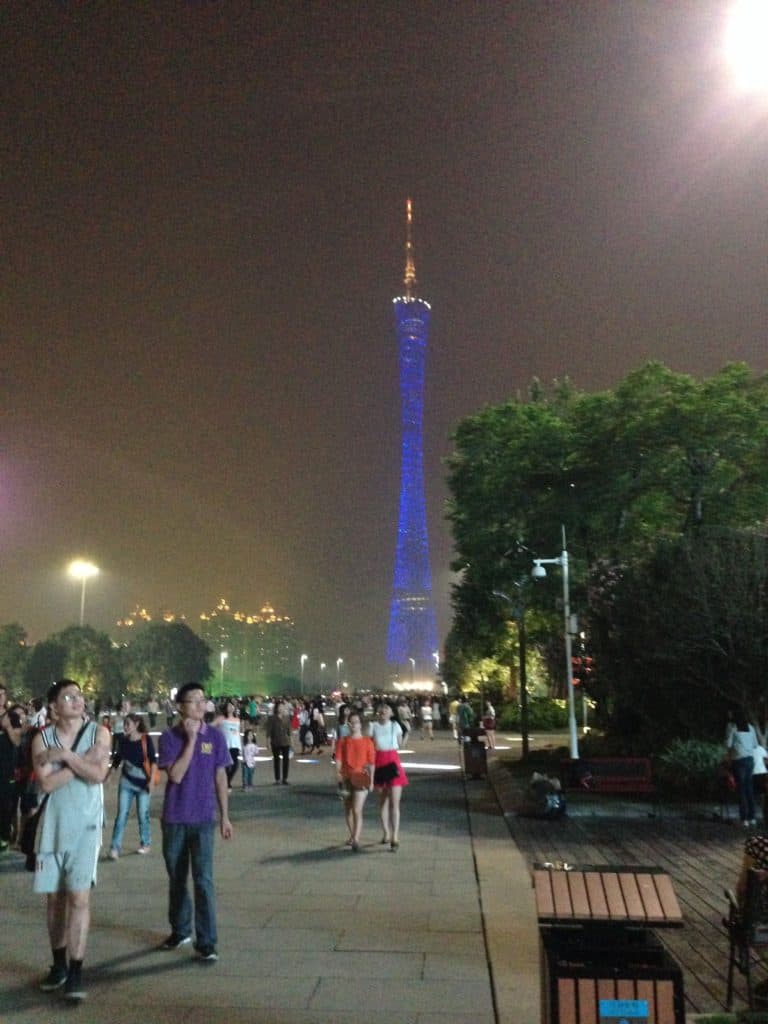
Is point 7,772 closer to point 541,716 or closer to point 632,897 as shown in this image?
point 632,897

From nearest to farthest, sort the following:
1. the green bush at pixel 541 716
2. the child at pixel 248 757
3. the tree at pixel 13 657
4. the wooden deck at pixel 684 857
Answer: the wooden deck at pixel 684 857, the child at pixel 248 757, the green bush at pixel 541 716, the tree at pixel 13 657

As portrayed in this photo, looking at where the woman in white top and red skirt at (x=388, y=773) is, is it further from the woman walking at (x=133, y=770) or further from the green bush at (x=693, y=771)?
the green bush at (x=693, y=771)

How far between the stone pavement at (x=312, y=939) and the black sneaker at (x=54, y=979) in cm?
6

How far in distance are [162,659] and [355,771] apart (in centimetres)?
10261

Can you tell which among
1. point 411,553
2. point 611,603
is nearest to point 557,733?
point 611,603

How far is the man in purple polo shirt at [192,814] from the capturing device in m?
7.07

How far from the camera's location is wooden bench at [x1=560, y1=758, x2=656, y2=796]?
1683 cm

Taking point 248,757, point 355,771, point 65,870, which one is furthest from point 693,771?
point 65,870

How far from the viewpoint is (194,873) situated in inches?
283

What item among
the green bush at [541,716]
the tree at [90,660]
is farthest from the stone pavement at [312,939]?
the tree at [90,660]

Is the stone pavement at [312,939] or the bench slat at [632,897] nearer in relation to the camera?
the bench slat at [632,897]

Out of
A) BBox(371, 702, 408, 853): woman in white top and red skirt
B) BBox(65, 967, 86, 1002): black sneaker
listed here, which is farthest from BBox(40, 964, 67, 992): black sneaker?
BBox(371, 702, 408, 853): woman in white top and red skirt

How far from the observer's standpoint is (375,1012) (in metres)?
5.90

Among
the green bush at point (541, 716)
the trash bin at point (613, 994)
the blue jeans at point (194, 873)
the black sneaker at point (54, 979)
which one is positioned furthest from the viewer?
the green bush at point (541, 716)
